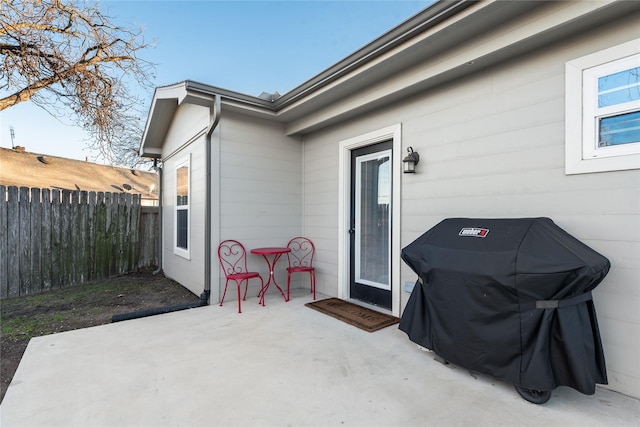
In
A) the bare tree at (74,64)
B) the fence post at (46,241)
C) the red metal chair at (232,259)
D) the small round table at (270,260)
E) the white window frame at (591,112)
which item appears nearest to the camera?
the white window frame at (591,112)

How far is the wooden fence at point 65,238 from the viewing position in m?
4.54

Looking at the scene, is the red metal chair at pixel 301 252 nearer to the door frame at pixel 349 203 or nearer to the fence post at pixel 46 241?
the door frame at pixel 349 203

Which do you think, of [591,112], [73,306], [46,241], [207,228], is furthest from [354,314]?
[46,241]

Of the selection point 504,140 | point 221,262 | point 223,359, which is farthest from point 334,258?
point 504,140

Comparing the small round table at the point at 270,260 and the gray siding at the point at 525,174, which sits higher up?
the gray siding at the point at 525,174

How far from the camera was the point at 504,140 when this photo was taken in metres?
2.64

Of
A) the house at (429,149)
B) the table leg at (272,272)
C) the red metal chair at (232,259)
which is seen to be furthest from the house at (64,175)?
the table leg at (272,272)

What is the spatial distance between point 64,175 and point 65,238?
9.77m

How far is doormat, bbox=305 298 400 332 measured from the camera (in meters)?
3.25

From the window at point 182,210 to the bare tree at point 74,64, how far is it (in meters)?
1.17

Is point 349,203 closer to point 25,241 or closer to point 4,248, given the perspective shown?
point 25,241

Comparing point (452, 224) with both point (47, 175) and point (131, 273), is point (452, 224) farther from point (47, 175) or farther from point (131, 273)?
point (47, 175)

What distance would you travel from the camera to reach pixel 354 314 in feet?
11.8

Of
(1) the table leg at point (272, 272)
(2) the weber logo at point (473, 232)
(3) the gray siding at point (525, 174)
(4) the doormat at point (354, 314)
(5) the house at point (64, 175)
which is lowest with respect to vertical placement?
(4) the doormat at point (354, 314)
